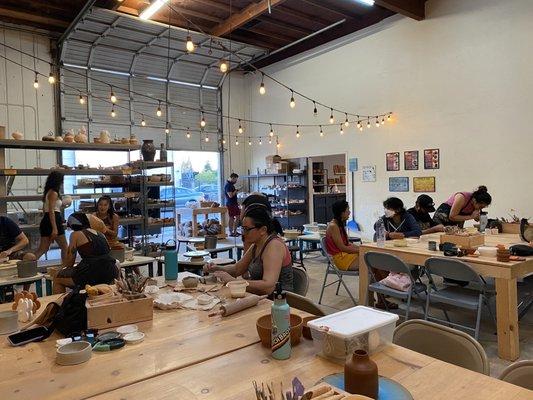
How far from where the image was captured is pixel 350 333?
1433 millimetres

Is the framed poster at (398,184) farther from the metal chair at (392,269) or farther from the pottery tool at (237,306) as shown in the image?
the pottery tool at (237,306)

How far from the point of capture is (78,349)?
5.30ft

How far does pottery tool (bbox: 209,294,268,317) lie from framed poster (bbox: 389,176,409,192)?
6413 mm

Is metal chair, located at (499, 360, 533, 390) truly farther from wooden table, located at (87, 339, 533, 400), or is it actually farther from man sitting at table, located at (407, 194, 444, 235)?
man sitting at table, located at (407, 194, 444, 235)

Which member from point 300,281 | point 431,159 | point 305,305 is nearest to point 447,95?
point 431,159

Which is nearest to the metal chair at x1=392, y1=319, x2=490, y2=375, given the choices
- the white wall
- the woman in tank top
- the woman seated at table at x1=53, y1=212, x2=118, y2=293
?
the woman seated at table at x1=53, y1=212, x2=118, y2=293

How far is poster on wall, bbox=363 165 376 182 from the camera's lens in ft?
27.8

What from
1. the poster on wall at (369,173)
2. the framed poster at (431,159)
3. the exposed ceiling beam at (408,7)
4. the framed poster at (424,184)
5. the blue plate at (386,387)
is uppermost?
the exposed ceiling beam at (408,7)

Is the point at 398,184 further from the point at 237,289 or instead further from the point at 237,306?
the point at 237,306

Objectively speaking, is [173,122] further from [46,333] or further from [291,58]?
[46,333]

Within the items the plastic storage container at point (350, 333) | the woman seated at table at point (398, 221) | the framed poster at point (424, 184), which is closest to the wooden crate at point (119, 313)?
the plastic storage container at point (350, 333)

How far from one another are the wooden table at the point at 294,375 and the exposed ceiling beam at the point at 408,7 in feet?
22.0

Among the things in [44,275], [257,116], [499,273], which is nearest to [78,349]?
[44,275]

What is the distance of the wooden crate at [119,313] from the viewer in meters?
1.88
